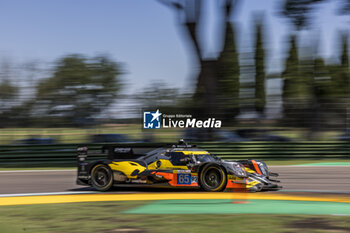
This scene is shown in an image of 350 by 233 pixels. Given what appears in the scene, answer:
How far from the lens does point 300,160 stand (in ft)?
61.4

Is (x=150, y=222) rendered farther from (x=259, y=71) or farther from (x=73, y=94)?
(x=259, y=71)

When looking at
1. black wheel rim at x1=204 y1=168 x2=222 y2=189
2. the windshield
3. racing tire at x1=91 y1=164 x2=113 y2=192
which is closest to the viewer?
black wheel rim at x1=204 y1=168 x2=222 y2=189

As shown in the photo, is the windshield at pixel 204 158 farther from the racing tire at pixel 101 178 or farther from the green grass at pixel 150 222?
the green grass at pixel 150 222

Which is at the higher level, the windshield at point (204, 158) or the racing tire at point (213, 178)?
the windshield at point (204, 158)

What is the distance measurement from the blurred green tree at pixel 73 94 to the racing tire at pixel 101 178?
347 inches

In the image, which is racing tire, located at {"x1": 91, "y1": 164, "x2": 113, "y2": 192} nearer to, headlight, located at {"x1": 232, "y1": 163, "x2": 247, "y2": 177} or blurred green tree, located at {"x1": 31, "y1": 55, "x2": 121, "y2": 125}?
headlight, located at {"x1": 232, "y1": 163, "x2": 247, "y2": 177}

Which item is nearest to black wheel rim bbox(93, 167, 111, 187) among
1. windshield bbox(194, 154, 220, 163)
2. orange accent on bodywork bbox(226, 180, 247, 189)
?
windshield bbox(194, 154, 220, 163)

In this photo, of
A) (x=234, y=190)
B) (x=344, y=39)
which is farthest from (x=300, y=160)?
(x=344, y=39)

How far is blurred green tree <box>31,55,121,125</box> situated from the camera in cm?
1880

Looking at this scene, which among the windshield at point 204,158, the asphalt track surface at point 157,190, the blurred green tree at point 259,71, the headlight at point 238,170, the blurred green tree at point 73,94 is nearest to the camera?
the headlight at point 238,170

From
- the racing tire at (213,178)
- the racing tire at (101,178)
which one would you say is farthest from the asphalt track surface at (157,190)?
the racing tire at (213,178)

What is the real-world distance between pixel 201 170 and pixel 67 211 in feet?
9.75

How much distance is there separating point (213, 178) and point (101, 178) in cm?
256

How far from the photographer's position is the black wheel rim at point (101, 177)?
9.83 m
